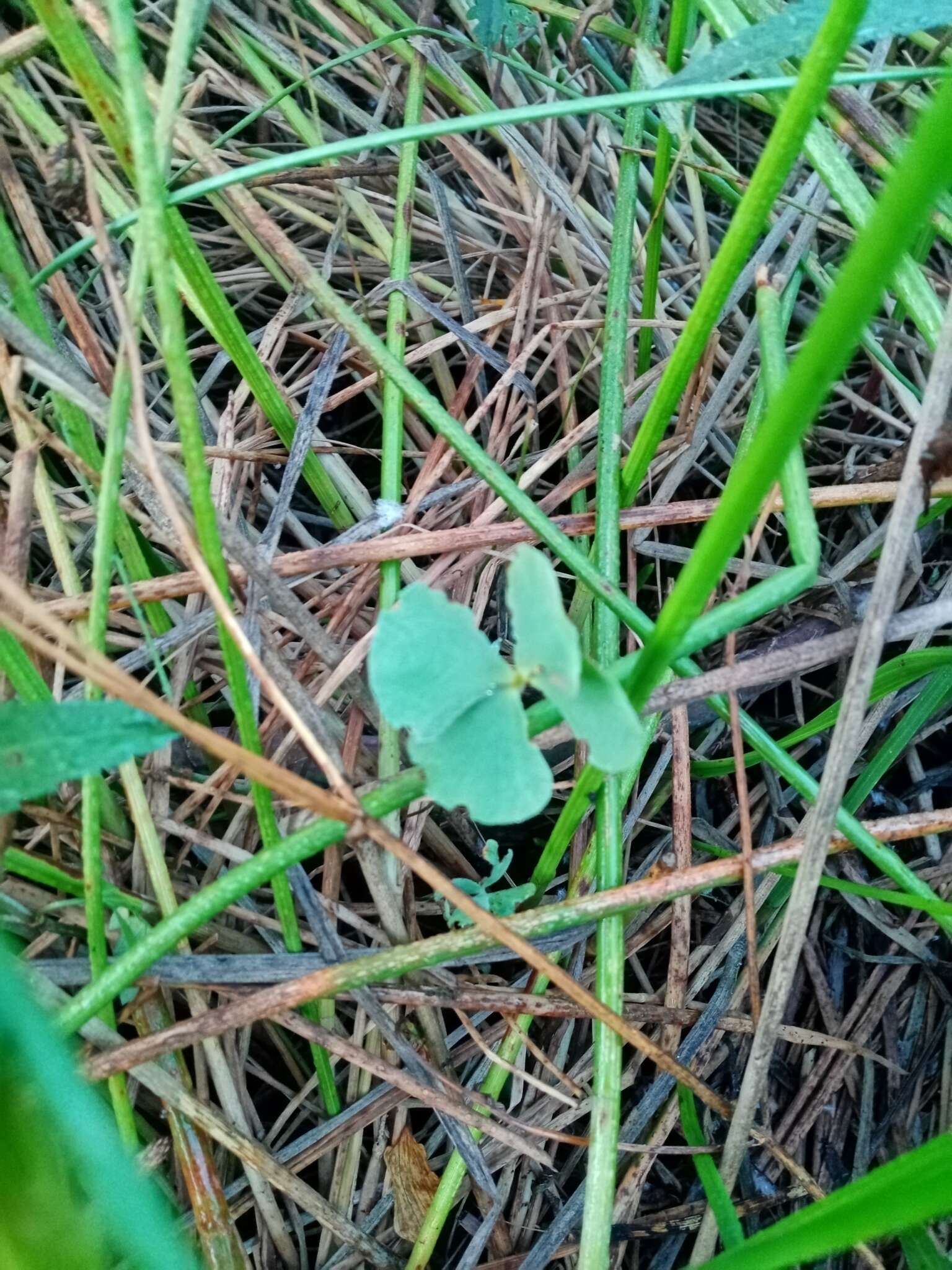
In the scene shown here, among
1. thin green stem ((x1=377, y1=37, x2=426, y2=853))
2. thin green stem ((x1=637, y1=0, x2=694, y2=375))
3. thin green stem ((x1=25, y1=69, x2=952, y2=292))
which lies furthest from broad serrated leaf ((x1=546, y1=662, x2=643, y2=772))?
thin green stem ((x1=637, y1=0, x2=694, y2=375))

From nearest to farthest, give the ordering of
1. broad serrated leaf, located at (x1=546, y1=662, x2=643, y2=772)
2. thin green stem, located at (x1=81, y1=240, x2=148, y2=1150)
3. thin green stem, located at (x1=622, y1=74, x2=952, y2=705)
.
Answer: thin green stem, located at (x1=622, y1=74, x2=952, y2=705) → broad serrated leaf, located at (x1=546, y1=662, x2=643, y2=772) → thin green stem, located at (x1=81, y1=240, x2=148, y2=1150)

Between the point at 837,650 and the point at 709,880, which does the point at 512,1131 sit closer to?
the point at 709,880

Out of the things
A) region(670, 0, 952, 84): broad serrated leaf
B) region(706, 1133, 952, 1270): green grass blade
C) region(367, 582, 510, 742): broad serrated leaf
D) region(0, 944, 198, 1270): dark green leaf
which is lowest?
region(706, 1133, 952, 1270): green grass blade

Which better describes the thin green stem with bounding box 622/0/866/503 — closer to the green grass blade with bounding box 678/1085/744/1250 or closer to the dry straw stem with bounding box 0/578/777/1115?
the dry straw stem with bounding box 0/578/777/1115

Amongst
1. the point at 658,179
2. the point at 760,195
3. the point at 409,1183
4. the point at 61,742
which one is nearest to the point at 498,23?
the point at 658,179

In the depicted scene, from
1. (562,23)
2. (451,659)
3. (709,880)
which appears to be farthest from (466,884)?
(562,23)
